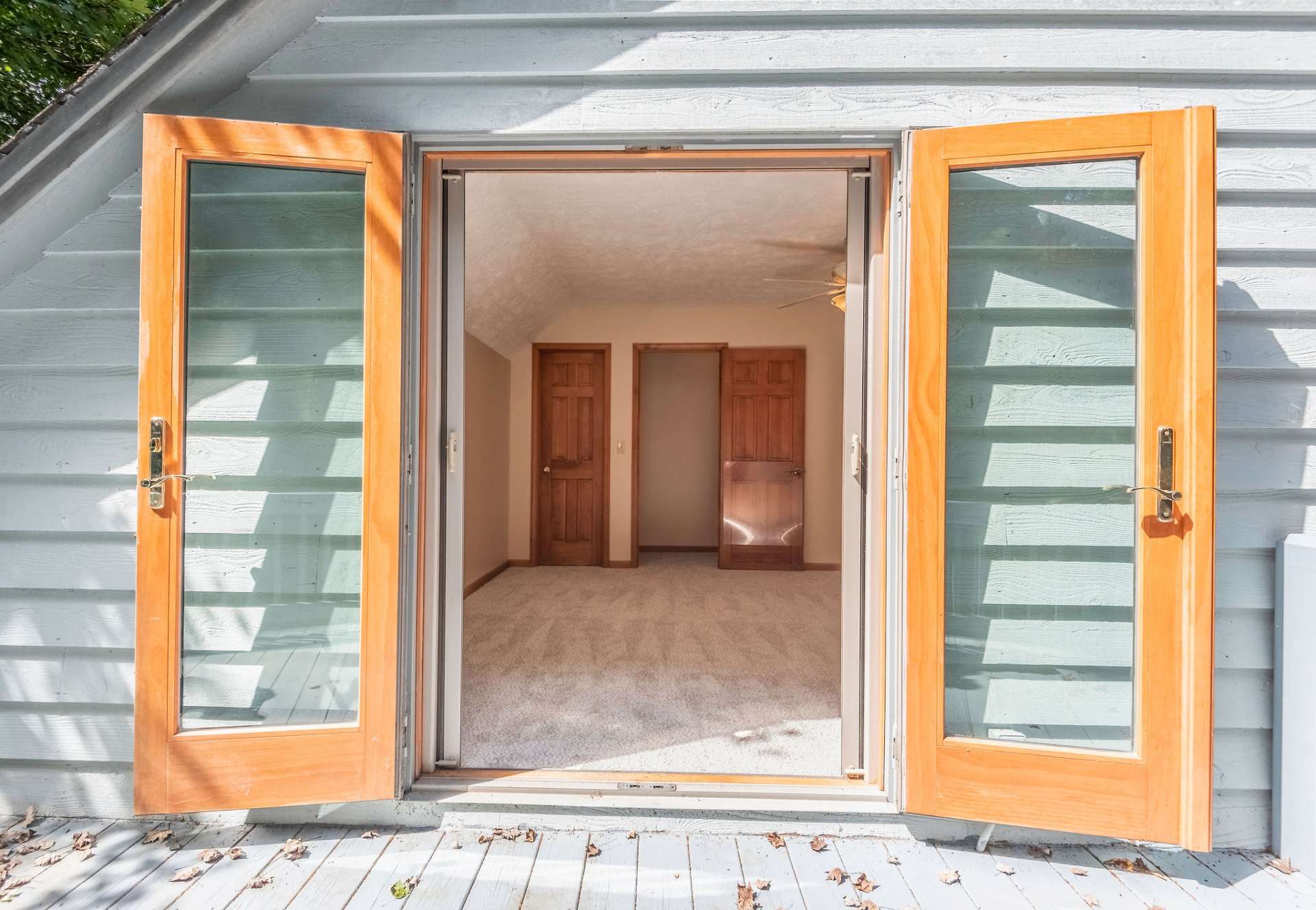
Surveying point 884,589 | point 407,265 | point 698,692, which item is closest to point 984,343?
point 884,589

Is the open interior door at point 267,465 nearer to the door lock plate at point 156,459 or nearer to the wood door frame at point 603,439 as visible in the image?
the door lock plate at point 156,459

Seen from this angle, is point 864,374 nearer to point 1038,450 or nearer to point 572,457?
point 1038,450

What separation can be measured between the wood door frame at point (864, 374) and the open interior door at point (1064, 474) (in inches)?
6.6

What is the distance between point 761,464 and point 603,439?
1.55 meters

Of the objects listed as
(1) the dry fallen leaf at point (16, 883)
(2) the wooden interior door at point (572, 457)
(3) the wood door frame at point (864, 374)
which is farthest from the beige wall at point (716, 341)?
(1) the dry fallen leaf at point (16, 883)

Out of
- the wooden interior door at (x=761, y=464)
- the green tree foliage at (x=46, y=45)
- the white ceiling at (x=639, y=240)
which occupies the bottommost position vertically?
the wooden interior door at (x=761, y=464)

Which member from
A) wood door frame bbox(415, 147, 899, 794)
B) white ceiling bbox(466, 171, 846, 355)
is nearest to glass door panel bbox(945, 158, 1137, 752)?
wood door frame bbox(415, 147, 899, 794)

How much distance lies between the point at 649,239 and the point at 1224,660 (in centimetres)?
361

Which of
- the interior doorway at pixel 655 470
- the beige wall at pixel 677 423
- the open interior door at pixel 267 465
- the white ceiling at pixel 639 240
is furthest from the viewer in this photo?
the beige wall at pixel 677 423

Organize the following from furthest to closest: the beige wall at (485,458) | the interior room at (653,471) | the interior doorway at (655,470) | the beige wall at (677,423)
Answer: the beige wall at (677,423), the beige wall at (485,458), the interior room at (653,471), the interior doorway at (655,470)

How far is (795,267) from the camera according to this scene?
4914 mm

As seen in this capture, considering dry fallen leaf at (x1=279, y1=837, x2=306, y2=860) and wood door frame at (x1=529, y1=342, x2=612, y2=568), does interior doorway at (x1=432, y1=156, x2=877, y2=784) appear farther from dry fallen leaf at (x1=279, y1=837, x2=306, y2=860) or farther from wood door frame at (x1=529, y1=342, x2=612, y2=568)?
dry fallen leaf at (x1=279, y1=837, x2=306, y2=860)

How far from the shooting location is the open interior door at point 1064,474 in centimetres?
158

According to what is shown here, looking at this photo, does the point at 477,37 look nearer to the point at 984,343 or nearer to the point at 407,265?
the point at 407,265
